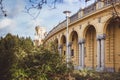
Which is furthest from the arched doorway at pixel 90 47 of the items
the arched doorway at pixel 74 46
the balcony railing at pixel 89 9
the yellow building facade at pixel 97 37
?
the arched doorway at pixel 74 46

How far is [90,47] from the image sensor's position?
34.8m

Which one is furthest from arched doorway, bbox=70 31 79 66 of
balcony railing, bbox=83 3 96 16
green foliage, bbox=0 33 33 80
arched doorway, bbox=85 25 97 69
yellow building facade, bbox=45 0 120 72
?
green foliage, bbox=0 33 33 80

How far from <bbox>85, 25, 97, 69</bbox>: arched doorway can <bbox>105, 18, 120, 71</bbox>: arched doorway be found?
3.33 meters

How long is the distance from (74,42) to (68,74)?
27345 mm

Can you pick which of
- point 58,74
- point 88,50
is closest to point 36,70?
point 58,74

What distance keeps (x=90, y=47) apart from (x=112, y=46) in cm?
492

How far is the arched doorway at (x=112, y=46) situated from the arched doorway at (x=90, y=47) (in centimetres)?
333

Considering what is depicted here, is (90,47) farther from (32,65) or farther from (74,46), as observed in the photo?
(32,65)

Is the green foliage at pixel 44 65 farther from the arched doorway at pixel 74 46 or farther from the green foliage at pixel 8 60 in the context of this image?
the arched doorway at pixel 74 46

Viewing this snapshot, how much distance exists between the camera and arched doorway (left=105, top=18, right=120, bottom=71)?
29.4 m

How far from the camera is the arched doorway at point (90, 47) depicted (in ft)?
111

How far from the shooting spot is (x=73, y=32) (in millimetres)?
38531

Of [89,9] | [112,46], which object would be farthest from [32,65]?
[89,9]

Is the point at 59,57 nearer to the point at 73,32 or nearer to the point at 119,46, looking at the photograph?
the point at 119,46
